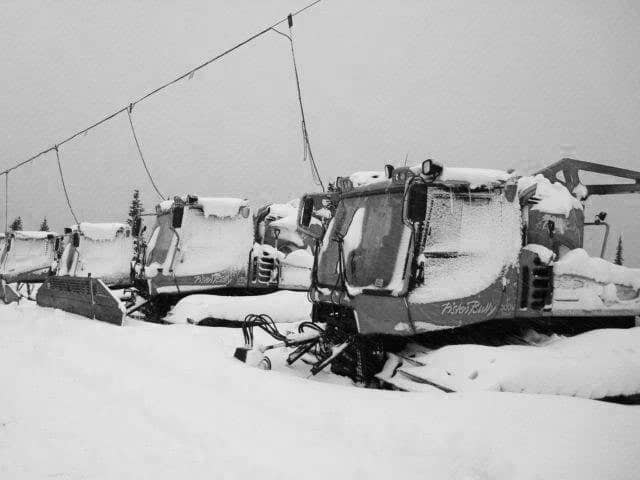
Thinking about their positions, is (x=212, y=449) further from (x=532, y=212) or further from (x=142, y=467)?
(x=532, y=212)

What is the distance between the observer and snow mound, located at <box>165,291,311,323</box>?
9195 millimetres

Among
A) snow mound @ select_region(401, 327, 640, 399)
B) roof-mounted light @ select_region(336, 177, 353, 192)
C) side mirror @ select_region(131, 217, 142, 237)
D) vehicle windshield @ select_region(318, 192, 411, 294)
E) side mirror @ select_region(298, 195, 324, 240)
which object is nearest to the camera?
snow mound @ select_region(401, 327, 640, 399)

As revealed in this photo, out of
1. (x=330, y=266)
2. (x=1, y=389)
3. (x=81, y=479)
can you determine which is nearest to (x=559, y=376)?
(x=330, y=266)

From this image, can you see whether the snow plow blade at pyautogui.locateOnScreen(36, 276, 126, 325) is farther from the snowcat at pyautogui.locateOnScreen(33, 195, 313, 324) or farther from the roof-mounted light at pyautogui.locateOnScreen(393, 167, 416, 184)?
the roof-mounted light at pyautogui.locateOnScreen(393, 167, 416, 184)

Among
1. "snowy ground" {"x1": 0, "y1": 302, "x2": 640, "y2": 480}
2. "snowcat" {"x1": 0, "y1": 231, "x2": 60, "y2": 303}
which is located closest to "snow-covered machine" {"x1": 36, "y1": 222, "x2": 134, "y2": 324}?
"snowcat" {"x1": 0, "y1": 231, "x2": 60, "y2": 303}

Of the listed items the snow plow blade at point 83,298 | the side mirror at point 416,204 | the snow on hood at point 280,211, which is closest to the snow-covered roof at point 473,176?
the side mirror at point 416,204

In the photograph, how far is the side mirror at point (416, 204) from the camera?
476cm

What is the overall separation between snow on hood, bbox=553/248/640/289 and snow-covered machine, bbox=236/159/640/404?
0.02 m

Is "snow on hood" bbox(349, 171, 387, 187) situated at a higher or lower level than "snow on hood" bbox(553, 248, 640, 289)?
higher

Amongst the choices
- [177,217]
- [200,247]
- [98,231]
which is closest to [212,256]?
[200,247]

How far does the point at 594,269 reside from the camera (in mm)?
6195

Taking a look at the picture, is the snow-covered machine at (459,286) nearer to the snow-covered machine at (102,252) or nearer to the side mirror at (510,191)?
the side mirror at (510,191)

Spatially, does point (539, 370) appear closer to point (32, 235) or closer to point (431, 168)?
point (431, 168)

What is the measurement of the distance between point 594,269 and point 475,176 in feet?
7.05
